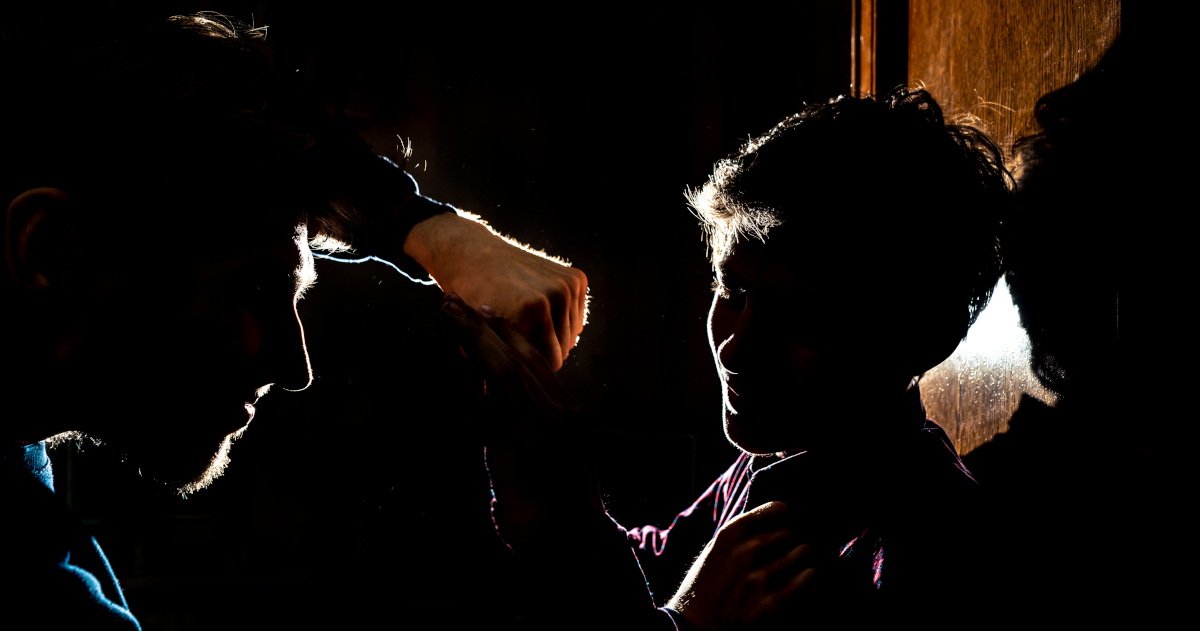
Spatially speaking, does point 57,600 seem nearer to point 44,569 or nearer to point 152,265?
point 44,569

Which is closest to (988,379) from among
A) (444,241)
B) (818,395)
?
(818,395)

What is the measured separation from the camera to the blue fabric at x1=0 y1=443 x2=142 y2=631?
Result: 0.62m

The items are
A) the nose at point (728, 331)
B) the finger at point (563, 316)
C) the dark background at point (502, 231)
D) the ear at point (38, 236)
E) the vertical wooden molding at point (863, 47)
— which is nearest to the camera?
the ear at point (38, 236)

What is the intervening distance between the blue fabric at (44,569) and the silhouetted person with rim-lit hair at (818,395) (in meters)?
0.50

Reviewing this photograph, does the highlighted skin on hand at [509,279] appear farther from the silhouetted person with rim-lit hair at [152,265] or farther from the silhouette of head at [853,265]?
the silhouette of head at [853,265]

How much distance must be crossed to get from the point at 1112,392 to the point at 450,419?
178 centimetres

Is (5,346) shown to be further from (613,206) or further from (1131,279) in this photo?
(1131,279)

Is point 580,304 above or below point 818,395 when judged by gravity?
above

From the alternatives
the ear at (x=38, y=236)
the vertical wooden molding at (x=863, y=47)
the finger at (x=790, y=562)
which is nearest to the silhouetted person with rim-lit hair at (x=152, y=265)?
the ear at (x=38, y=236)

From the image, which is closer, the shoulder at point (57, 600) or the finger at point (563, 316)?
the shoulder at point (57, 600)

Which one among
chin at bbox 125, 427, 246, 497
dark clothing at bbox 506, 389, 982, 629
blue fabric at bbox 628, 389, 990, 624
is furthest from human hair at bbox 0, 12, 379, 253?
blue fabric at bbox 628, 389, 990, 624

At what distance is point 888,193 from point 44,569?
1340 millimetres

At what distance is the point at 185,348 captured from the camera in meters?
0.84

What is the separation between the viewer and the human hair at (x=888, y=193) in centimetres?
101
